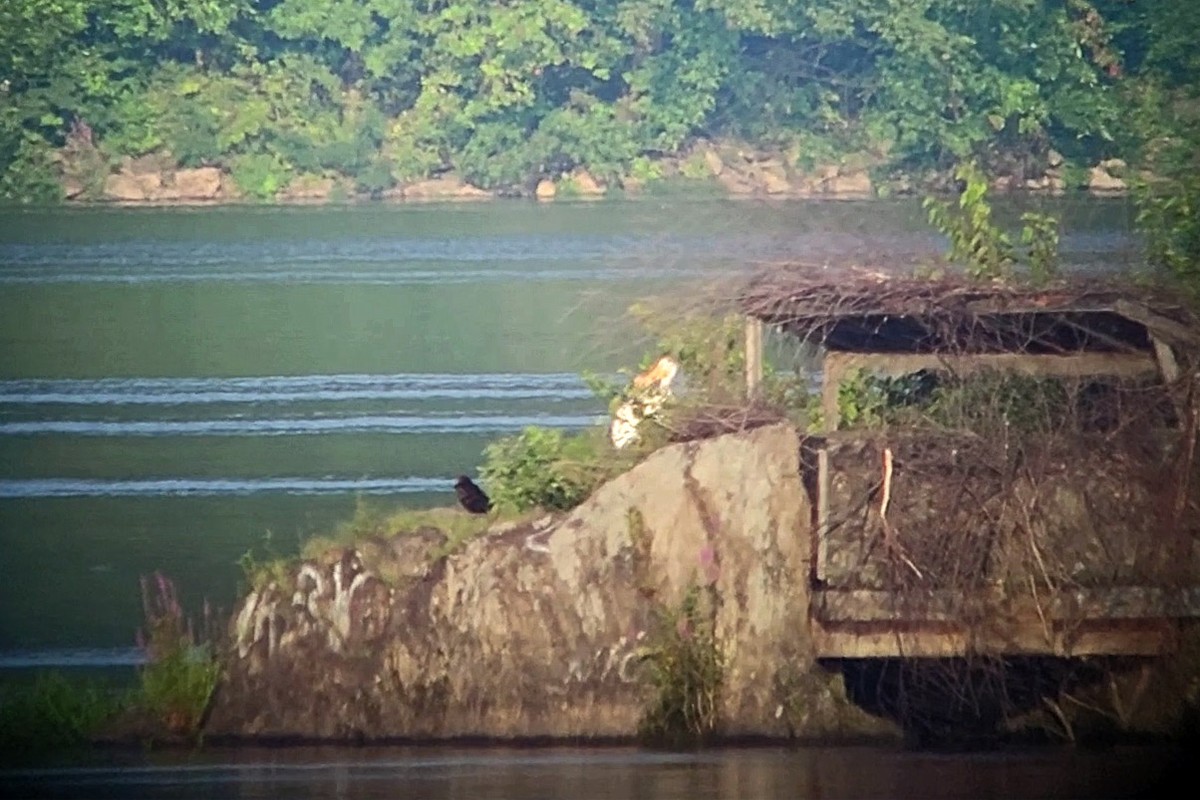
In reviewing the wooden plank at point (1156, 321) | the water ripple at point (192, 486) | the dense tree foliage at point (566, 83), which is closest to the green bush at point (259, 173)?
the dense tree foliage at point (566, 83)

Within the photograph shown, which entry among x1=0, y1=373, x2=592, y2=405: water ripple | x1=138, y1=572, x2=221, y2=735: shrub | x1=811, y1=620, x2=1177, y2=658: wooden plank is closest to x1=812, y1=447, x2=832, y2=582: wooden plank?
x1=811, y1=620, x2=1177, y2=658: wooden plank

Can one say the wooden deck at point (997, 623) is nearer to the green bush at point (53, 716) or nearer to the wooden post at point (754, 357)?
the wooden post at point (754, 357)

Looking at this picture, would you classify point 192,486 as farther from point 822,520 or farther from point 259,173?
point 822,520

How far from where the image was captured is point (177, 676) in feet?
19.5

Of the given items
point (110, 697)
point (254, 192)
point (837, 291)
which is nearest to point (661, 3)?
point (254, 192)

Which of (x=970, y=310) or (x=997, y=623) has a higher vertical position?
(x=970, y=310)

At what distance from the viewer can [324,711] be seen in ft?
19.3

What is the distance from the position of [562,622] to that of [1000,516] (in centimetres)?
108

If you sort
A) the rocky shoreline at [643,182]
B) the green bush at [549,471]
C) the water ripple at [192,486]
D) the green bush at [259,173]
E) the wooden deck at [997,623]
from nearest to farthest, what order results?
the wooden deck at [997,623] < the green bush at [549,471] < the water ripple at [192,486] < the rocky shoreline at [643,182] < the green bush at [259,173]

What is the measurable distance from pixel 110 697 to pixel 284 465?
6.66 feet

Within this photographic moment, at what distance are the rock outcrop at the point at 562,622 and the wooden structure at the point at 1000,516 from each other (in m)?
0.12

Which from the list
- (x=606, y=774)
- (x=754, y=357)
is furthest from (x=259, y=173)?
(x=606, y=774)

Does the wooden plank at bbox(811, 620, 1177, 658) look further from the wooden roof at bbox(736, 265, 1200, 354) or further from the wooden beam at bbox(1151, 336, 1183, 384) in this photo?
the wooden roof at bbox(736, 265, 1200, 354)

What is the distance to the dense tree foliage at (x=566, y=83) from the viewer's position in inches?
331
